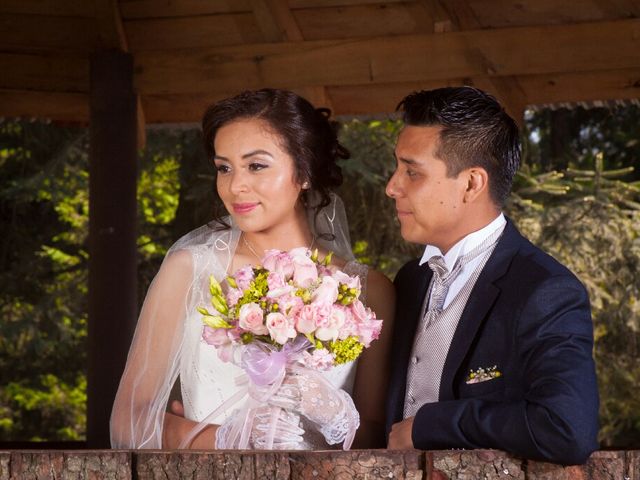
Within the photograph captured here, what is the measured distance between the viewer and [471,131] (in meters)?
3.79

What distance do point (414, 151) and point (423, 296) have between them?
22.3 inches

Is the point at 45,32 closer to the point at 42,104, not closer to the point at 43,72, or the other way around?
the point at 43,72

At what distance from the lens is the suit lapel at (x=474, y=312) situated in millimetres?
3564

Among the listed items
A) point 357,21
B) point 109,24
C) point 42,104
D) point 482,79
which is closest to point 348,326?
point 482,79

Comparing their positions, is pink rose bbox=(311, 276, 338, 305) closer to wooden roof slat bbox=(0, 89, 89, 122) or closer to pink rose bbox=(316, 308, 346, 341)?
pink rose bbox=(316, 308, 346, 341)

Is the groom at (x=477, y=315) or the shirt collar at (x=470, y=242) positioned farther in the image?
the shirt collar at (x=470, y=242)

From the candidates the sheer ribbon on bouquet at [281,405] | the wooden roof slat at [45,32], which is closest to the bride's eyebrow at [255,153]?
the sheer ribbon on bouquet at [281,405]

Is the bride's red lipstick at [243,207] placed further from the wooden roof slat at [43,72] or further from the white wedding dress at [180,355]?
the wooden roof slat at [43,72]

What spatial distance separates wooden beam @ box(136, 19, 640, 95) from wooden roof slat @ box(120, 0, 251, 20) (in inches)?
9.1

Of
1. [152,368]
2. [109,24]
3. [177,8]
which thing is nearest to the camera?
[152,368]

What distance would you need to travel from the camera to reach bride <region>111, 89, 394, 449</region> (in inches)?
163

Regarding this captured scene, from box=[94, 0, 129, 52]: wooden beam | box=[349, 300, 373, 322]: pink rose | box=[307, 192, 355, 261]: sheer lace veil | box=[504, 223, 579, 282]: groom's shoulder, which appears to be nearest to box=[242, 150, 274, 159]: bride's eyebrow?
box=[307, 192, 355, 261]: sheer lace veil

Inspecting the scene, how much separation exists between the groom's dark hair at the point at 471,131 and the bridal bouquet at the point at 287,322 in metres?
0.57

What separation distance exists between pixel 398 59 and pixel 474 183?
10.1 feet
